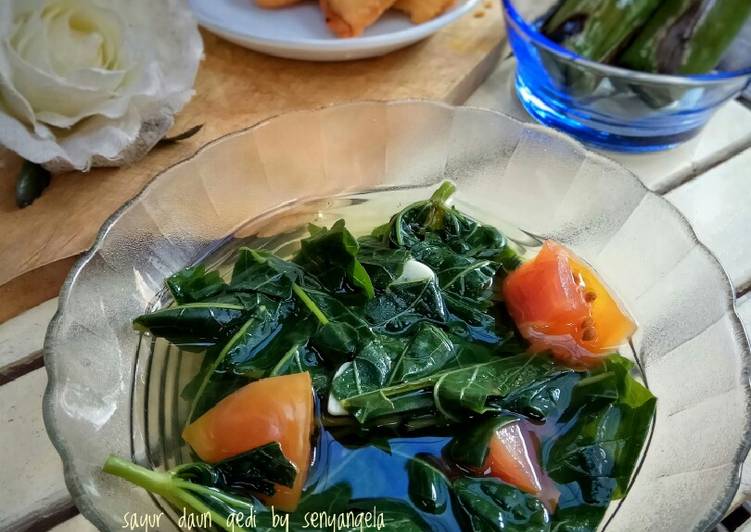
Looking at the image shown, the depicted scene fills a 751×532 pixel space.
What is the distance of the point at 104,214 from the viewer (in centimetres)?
163

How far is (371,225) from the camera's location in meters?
1.58

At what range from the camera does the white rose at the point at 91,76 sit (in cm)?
153

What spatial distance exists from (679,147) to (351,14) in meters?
0.98

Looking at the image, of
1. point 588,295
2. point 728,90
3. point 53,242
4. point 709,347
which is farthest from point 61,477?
point 728,90

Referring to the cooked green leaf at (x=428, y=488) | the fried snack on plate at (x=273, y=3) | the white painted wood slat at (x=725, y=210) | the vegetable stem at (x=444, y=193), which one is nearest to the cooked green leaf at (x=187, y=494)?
the cooked green leaf at (x=428, y=488)

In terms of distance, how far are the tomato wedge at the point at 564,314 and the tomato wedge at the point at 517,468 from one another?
214 millimetres

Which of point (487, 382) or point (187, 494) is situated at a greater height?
point (487, 382)

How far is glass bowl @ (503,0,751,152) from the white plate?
0.94 feet

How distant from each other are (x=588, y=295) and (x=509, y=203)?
13.5 inches

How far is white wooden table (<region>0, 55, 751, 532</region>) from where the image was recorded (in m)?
1.23

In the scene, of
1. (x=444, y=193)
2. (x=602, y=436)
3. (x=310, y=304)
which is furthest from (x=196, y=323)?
(x=602, y=436)

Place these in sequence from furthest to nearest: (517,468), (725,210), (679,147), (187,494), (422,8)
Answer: (422,8) → (679,147) → (725,210) → (517,468) → (187,494)

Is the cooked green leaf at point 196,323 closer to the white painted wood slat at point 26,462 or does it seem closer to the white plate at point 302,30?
the white painted wood slat at point 26,462

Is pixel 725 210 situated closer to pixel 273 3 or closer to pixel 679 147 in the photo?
pixel 679 147
